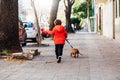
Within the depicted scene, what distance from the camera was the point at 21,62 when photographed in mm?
16578

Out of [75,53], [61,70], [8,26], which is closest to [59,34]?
[75,53]

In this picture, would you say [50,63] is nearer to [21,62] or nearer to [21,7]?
[21,62]

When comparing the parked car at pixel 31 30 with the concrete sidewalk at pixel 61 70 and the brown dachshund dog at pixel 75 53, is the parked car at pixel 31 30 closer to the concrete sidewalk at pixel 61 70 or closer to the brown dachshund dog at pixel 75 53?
the brown dachshund dog at pixel 75 53

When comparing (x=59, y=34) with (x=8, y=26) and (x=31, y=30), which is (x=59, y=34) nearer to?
(x=8, y=26)

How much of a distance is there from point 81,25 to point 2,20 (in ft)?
229

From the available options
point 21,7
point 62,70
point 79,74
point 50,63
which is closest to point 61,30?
point 50,63

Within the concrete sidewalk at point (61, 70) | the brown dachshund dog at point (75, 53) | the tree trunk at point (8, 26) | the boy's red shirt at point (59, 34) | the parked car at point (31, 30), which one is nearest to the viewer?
the concrete sidewalk at point (61, 70)

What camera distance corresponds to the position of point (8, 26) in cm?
1920

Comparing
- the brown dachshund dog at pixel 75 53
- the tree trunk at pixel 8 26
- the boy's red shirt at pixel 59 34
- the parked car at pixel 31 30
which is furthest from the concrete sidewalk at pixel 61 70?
the parked car at pixel 31 30

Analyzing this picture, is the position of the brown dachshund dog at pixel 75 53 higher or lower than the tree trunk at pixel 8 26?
lower

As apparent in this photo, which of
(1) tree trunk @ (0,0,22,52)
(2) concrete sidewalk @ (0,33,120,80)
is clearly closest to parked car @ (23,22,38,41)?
(1) tree trunk @ (0,0,22,52)

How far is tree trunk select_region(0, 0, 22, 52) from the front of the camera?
754 inches

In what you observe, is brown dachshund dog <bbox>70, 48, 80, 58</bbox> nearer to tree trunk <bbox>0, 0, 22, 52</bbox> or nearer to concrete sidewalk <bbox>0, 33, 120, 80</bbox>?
concrete sidewalk <bbox>0, 33, 120, 80</bbox>

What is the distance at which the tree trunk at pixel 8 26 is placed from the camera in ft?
62.8
